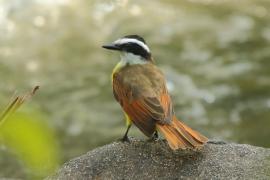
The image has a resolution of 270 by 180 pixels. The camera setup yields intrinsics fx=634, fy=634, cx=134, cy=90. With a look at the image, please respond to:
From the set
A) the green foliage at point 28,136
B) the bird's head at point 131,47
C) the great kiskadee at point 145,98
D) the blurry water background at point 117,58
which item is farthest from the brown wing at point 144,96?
the blurry water background at point 117,58

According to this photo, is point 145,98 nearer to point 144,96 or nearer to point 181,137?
point 144,96

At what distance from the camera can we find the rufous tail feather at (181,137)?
A: 321 cm

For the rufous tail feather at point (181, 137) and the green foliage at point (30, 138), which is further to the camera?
the rufous tail feather at point (181, 137)

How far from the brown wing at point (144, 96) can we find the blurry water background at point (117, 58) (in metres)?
2.45

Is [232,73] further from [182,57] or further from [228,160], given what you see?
[228,160]

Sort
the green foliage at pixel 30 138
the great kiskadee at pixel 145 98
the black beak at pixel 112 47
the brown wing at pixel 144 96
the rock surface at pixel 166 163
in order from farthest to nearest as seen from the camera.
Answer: the black beak at pixel 112 47 < the brown wing at pixel 144 96 < the great kiskadee at pixel 145 98 < the rock surface at pixel 166 163 < the green foliage at pixel 30 138

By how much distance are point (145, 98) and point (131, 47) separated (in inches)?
24.5

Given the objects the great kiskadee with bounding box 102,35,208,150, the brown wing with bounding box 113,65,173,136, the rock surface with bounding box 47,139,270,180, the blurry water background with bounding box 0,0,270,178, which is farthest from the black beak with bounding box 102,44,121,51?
the blurry water background with bounding box 0,0,270,178

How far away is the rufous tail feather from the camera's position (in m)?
3.21

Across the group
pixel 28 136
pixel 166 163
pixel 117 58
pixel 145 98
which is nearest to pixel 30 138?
pixel 28 136

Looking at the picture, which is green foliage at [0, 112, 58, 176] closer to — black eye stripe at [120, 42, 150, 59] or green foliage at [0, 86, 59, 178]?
green foliage at [0, 86, 59, 178]

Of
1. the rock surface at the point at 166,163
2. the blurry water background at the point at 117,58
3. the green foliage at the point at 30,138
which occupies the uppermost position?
the green foliage at the point at 30,138

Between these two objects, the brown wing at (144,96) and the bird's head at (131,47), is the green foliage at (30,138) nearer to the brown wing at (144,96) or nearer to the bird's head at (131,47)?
the brown wing at (144,96)

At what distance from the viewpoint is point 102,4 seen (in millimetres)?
10797
